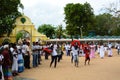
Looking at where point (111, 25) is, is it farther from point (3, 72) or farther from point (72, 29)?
point (72, 29)

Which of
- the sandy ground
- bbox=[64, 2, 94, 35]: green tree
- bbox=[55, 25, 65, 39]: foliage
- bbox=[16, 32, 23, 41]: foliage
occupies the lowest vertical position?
the sandy ground

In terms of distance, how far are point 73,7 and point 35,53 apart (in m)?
57.7

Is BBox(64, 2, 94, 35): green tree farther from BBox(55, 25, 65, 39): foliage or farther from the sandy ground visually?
the sandy ground

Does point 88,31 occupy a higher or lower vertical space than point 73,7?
lower

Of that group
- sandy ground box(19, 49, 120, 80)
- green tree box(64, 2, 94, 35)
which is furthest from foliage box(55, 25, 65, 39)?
sandy ground box(19, 49, 120, 80)

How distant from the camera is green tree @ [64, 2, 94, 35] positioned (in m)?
79.5

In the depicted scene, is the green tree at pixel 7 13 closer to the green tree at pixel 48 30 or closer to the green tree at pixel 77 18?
the green tree at pixel 77 18

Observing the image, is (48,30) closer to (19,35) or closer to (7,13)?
(19,35)

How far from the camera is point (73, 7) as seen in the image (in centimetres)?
8138

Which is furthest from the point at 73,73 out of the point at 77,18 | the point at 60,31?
the point at 60,31

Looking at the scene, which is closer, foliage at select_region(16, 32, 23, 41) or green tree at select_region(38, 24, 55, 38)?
foliage at select_region(16, 32, 23, 41)

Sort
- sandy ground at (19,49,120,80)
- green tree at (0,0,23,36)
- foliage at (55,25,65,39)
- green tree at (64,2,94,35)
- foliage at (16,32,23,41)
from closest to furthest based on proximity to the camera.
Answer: sandy ground at (19,49,120,80), green tree at (0,0,23,36), foliage at (16,32,23,41), green tree at (64,2,94,35), foliage at (55,25,65,39)

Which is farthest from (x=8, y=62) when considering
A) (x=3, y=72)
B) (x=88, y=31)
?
(x=88, y=31)

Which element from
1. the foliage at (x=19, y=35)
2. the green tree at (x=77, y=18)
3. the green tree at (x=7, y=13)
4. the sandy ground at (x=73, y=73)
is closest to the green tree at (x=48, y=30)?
the green tree at (x=77, y=18)
